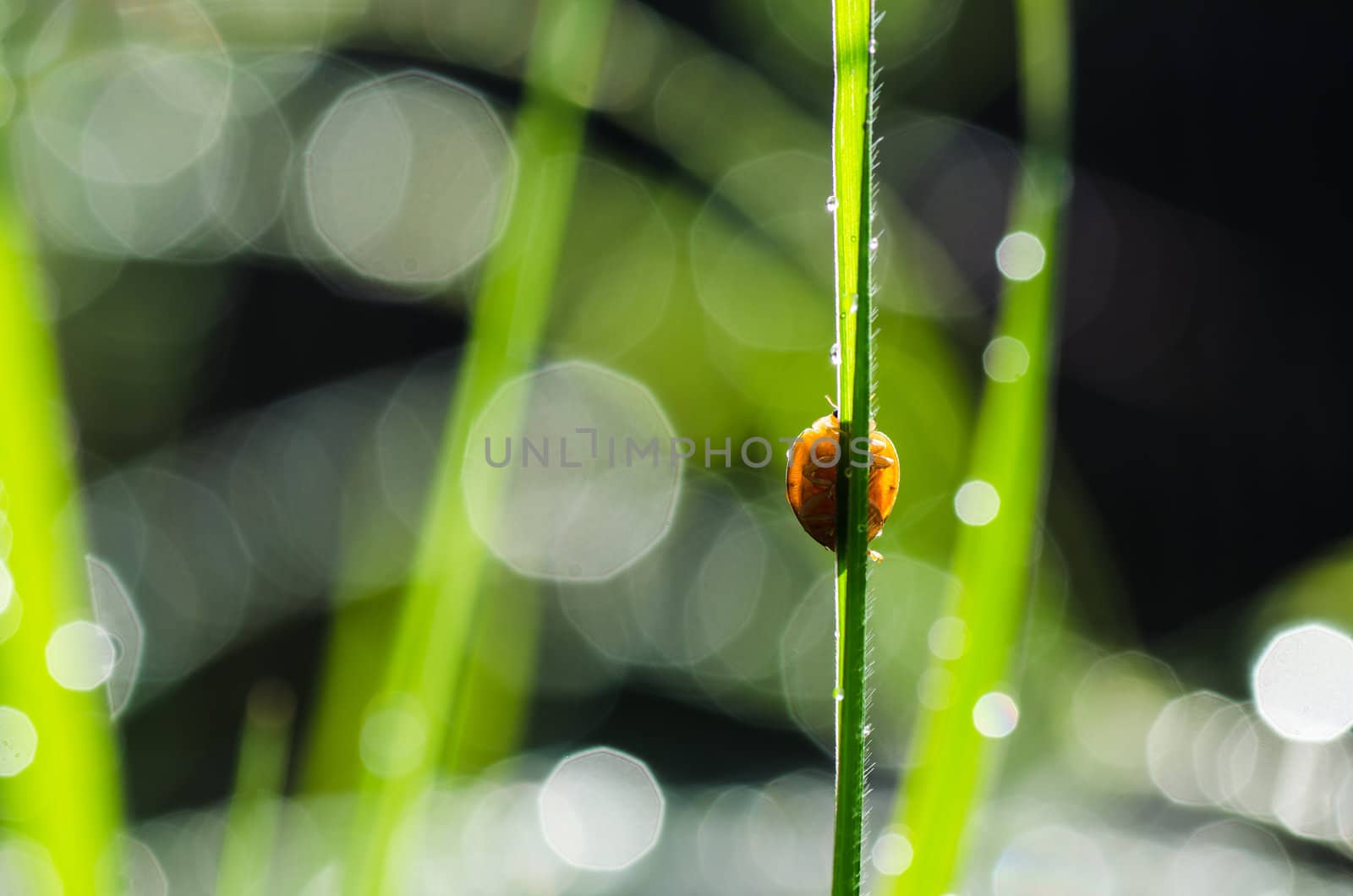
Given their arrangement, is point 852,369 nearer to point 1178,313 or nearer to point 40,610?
point 40,610

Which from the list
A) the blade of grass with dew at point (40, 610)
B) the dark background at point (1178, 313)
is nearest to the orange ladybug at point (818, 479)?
the blade of grass with dew at point (40, 610)

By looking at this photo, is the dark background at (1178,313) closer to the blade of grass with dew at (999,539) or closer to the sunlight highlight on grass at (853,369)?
the blade of grass with dew at (999,539)

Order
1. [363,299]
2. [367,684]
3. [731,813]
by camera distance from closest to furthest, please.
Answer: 1. [367,684]
2. [731,813]
3. [363,299]

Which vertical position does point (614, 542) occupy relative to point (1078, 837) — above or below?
above

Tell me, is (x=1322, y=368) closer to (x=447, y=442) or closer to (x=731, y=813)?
(x=731, y=813)

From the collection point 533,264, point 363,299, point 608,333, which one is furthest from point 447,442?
point 363,299

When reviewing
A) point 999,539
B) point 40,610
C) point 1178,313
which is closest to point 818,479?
point 999,539

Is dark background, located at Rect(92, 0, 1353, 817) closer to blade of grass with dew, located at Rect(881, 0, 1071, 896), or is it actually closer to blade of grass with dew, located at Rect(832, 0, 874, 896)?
blade of grass with dew, located at Rect(881, 0, 1071, 896)
